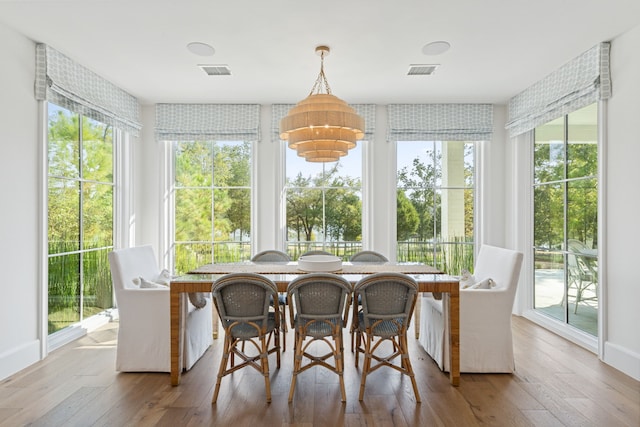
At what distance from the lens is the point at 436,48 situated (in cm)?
332

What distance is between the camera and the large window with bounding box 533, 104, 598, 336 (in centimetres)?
364

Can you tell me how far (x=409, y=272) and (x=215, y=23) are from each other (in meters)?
2.53

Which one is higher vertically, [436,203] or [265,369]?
[436,203]

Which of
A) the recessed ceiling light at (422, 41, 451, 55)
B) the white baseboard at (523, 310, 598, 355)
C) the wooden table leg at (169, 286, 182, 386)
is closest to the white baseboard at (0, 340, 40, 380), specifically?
the wooden table leg at (169, 286, 182, 386)

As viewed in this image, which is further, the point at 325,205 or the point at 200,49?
the point at 325,205

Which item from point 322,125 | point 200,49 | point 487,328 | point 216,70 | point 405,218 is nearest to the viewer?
point 322,125

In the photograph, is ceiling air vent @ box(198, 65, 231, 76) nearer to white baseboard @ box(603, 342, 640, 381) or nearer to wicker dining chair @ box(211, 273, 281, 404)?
wicker dining chair @ box(211, 273, 281, 404)

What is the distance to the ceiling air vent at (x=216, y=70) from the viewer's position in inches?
147

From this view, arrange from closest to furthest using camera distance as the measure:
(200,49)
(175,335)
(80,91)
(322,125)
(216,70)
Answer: (322,125) < (175,335) < (200,49) < (80,91) < (216,70)

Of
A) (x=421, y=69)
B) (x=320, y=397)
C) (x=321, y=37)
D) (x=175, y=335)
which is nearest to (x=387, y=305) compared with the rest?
(x=320, y=397)

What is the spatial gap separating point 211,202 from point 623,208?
177 inches

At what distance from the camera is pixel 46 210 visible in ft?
11.0

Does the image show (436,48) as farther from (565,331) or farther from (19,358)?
(19,358)

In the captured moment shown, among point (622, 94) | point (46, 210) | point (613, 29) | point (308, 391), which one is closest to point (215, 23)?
point (46, 210)
